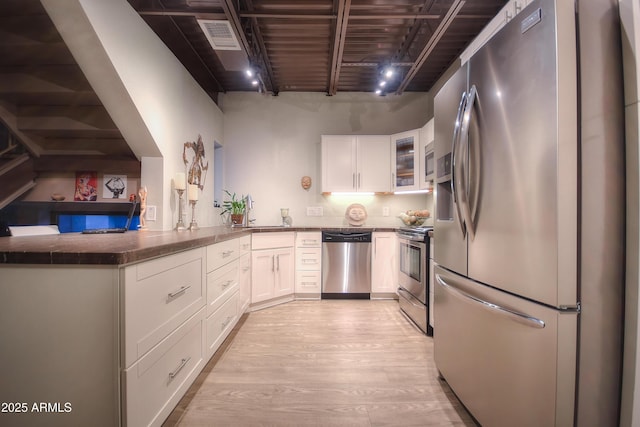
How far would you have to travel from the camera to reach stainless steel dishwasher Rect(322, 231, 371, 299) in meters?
3.12

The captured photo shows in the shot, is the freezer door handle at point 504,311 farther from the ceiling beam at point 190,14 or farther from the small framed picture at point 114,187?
the ceiling beam at point 190,14

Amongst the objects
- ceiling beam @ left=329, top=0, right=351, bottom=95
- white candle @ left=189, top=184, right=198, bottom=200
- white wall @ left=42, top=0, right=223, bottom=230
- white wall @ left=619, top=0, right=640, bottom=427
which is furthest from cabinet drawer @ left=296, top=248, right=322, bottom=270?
white wall @ left=619, top=0, right=640, bottom=427

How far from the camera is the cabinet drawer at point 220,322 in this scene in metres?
1.66

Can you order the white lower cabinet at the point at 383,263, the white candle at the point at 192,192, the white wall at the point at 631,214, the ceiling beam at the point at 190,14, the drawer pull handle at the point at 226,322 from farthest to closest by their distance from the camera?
the white lower cabinet at the point at 383,263 → the white candle at the point at 192,192 → the ceiling beam at the point at 190,14 → the drawer pull handle at the point at 226,322 → the white wall at the point at 631,214

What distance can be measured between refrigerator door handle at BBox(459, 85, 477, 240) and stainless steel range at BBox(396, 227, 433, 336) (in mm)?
1104

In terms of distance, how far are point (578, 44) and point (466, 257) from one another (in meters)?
0.88

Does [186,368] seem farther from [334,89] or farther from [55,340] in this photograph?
[334,89]

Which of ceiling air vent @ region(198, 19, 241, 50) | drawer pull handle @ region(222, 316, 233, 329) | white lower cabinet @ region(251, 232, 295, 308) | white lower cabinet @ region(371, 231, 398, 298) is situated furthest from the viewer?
white lower cabinet @ region(371, 231, 398, 298)

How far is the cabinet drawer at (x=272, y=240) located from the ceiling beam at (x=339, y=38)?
6.68ft

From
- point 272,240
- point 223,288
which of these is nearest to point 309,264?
point 272,240

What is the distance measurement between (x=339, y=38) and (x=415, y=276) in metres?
2.45

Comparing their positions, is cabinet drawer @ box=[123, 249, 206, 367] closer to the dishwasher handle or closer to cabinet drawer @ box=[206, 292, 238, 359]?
cabinet drawer @ box=[206, 292, 238, 359]

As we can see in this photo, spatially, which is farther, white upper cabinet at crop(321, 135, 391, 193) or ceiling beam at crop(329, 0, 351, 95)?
white upper cabinet at crop(321, 135, 391, 193)

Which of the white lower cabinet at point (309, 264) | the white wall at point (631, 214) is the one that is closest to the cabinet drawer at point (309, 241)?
the white lower cabinet at point (309, 264)
